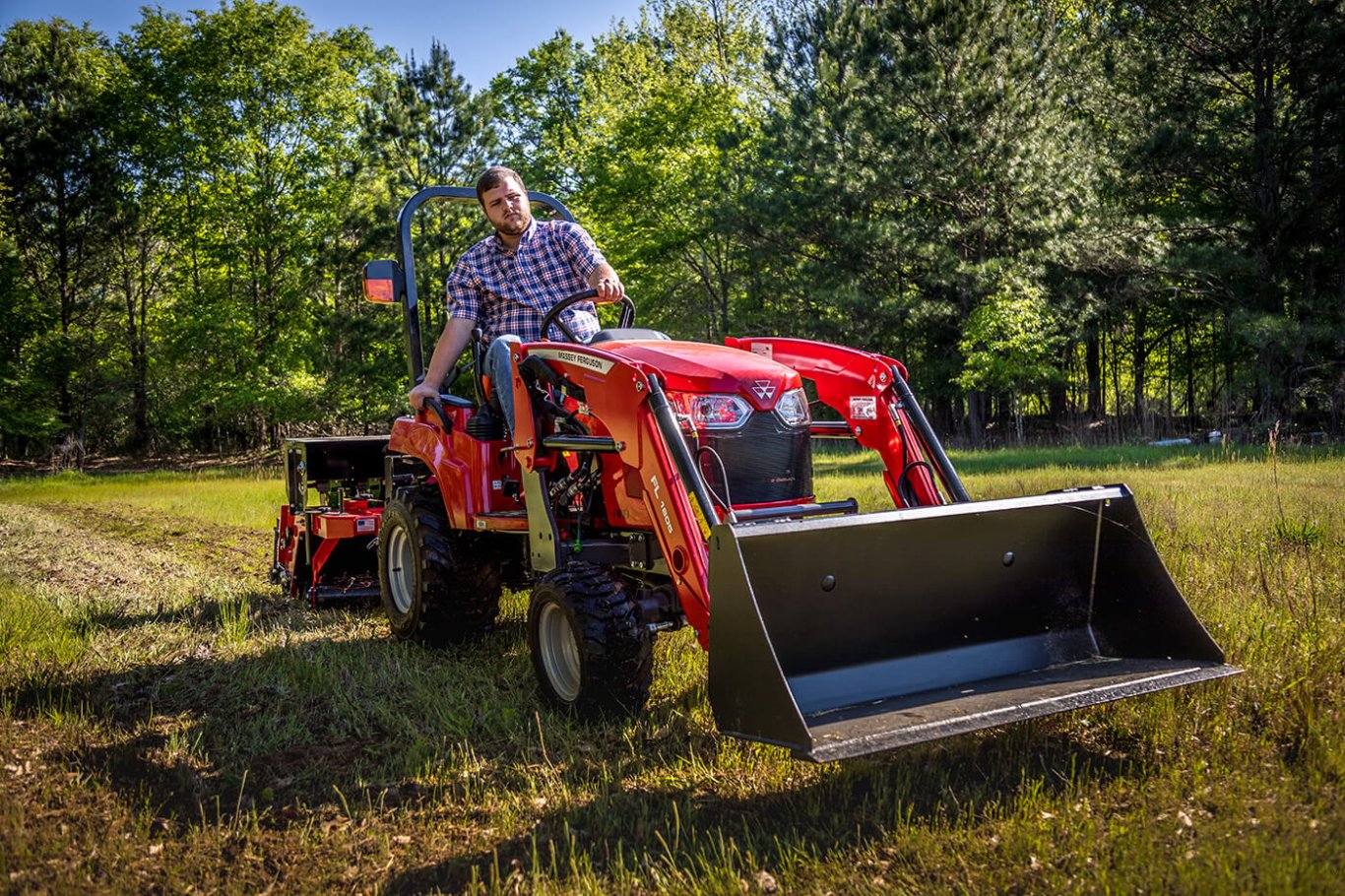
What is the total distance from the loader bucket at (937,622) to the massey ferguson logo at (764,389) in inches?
32.9

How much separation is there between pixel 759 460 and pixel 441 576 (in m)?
1.82

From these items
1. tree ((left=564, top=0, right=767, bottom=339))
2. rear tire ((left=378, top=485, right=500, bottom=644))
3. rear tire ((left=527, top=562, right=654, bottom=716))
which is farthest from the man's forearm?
tree ((left=564, top=0, right=767, bottom=339))

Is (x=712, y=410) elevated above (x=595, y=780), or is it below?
above

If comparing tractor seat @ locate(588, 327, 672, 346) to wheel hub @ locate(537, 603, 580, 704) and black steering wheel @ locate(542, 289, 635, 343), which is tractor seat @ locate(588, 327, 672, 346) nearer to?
black steering wheel @ locate(542, 289, 635, 343)

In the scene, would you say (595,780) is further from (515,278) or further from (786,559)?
(515,278)

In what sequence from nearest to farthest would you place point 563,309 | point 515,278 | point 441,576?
point 563,309
point 441,576
point 515,278

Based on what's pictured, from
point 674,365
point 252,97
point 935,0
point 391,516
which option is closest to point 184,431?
point 252,97

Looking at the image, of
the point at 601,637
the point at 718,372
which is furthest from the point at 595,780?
the point at 718,372

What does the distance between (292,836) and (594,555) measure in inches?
60.1

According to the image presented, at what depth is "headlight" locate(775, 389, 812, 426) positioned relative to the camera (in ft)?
13.5

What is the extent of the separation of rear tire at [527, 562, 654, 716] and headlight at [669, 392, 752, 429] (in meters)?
0.67

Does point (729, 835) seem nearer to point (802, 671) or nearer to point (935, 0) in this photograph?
point (802, 671)

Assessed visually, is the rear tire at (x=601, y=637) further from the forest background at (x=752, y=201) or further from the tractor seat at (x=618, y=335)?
the forest background at (x=752, y=201)

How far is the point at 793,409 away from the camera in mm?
4164
